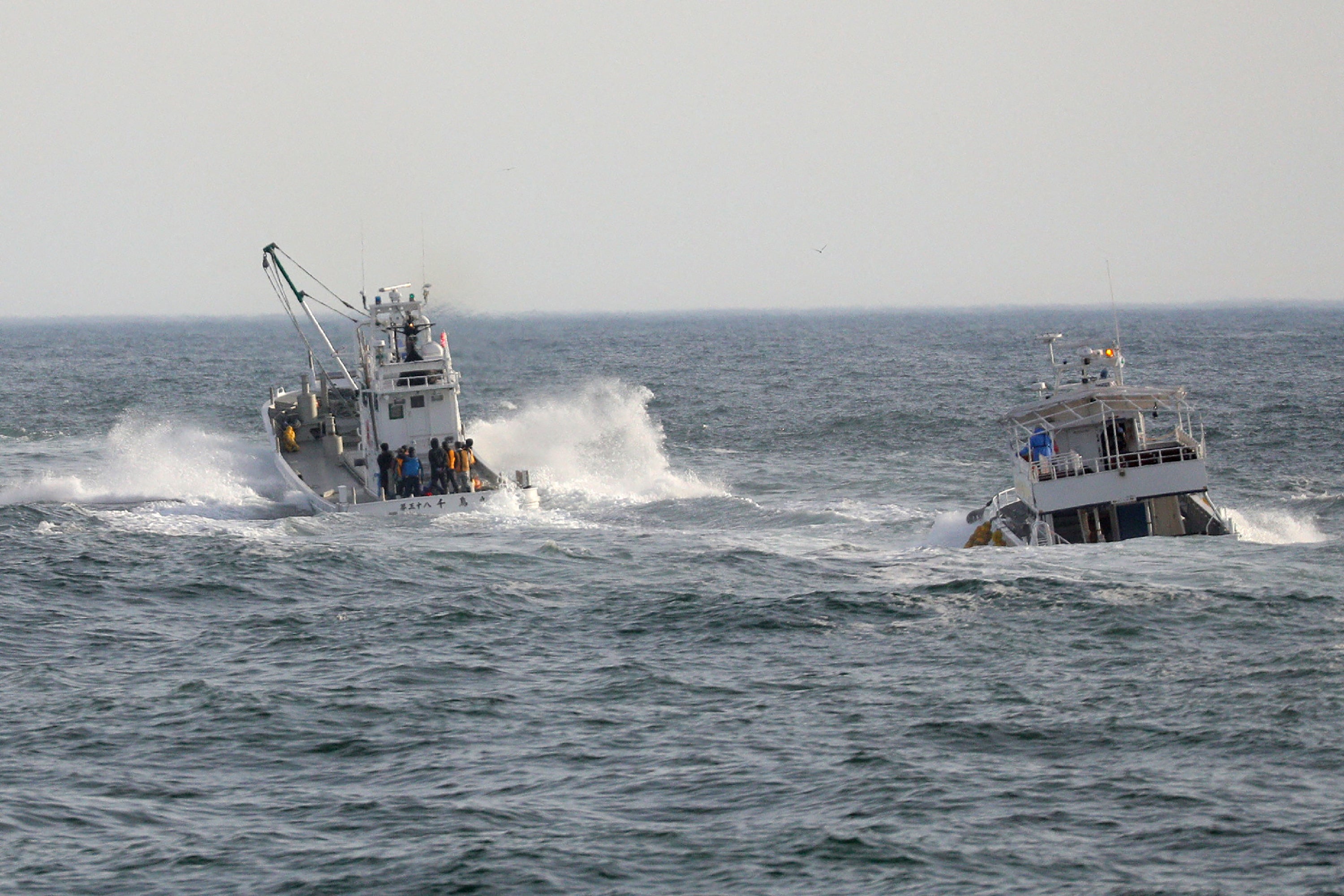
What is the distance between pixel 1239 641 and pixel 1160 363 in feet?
284

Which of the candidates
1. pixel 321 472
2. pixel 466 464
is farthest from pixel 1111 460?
pixel 321 472

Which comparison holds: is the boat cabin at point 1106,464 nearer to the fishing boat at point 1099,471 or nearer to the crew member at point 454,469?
the fishing boat at point 1099,471

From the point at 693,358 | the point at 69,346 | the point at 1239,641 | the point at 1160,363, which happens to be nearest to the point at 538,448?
the point at 1239,641

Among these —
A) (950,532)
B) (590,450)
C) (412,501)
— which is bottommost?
(950,532)

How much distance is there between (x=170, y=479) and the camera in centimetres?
4741

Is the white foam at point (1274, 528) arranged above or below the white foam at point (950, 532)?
below

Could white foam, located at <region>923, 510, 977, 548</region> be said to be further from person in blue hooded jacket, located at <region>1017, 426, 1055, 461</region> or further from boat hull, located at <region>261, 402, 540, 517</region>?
boat hull, located at <region>261, 402, 540, 517</region>

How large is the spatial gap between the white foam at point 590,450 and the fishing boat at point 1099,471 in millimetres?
12266

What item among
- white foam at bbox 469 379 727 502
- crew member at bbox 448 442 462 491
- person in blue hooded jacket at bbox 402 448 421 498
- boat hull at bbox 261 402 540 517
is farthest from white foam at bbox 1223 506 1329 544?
person in blue hooded jacket at bbox 402 448 421 498

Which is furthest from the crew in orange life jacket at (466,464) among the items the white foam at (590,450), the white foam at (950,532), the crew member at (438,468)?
the white foam at (950,532)

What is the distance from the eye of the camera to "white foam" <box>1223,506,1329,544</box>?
36.2 m

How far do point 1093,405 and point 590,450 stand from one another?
79.1ft

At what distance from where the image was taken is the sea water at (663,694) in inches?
692

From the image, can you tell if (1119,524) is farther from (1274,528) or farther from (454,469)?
(454,469)
